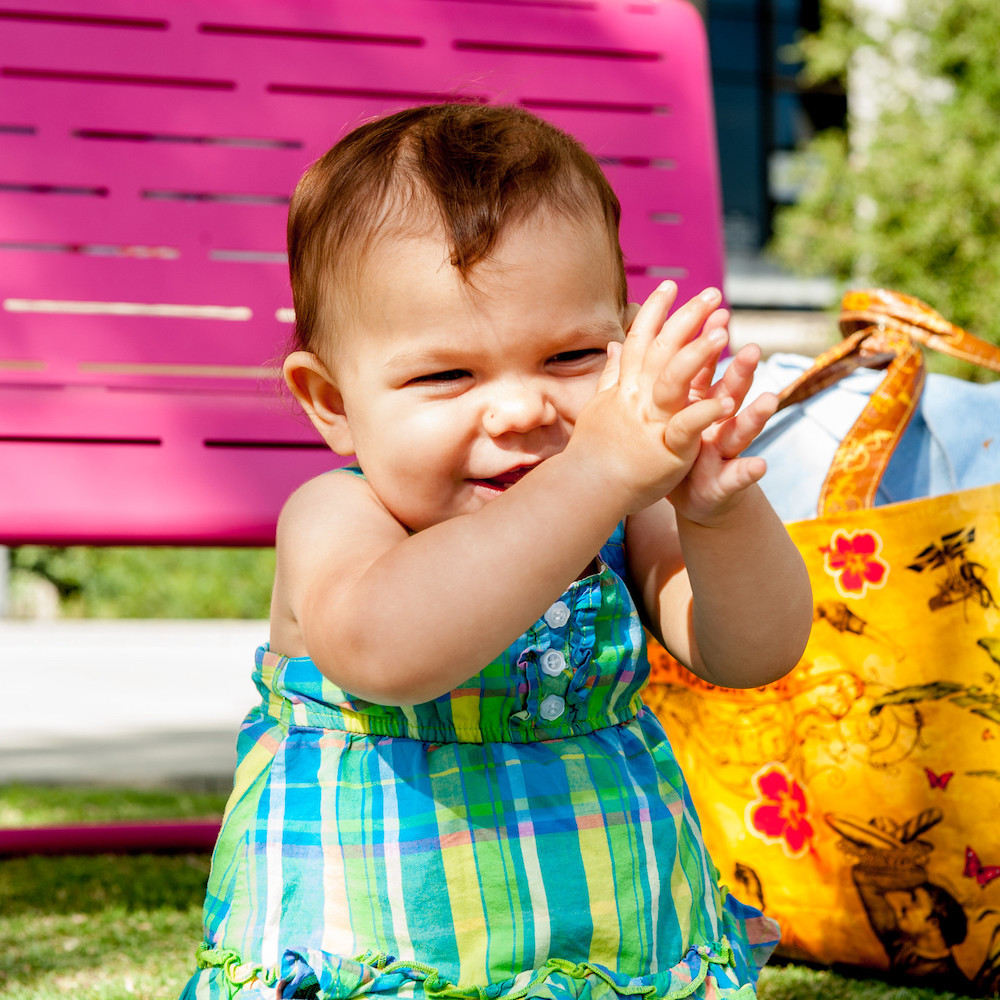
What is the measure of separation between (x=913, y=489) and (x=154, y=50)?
1.64 m

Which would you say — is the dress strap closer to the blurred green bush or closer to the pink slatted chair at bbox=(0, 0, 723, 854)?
the pink slatted chair at bbox=(0, 0, 723, 854)

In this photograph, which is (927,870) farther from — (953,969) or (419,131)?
(419,131)

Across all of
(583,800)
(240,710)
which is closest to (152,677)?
(240,710)

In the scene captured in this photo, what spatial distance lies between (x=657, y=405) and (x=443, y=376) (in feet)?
0.81

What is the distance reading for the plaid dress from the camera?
3.51ft

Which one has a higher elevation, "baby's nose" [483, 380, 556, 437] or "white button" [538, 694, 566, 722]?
"baby's nose" [483, 380, 556, 437]

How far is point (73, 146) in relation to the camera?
2283 mm

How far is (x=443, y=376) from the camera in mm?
1066

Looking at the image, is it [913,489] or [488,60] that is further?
[488,60]

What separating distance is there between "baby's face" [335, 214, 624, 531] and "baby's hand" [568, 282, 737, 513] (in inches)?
5.3

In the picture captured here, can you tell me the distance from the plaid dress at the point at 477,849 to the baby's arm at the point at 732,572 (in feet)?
0.23

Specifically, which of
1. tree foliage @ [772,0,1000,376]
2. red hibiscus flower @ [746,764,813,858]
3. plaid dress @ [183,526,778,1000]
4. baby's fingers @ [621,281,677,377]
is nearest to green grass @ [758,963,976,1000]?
red hibiscus flower @ [746,764,813,858]

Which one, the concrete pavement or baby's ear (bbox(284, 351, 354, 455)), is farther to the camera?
the concrete pavement

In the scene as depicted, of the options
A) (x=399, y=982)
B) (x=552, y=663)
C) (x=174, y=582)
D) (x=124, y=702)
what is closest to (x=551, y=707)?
(x=552, y=663)
